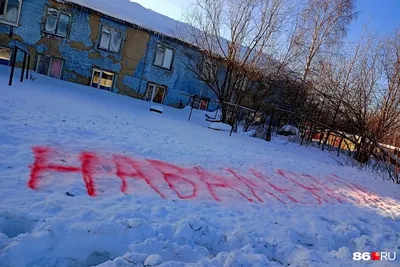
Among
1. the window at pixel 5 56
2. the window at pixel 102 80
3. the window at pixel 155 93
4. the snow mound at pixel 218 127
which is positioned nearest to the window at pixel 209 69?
the window at pixel 155 93

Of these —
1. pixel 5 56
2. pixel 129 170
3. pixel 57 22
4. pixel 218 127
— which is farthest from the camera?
pixel 57 22

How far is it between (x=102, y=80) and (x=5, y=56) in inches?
155

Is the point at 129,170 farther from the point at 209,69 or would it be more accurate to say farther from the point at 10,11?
the point at 10,11

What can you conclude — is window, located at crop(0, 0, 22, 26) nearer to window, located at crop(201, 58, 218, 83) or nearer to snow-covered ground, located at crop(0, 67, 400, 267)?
window, located at crop(201, 58, 218, 83)

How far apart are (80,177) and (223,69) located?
488 inches

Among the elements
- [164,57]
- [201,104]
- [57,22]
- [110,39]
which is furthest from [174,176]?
[201,104]

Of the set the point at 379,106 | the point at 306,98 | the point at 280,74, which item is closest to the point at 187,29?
the point at 280,74

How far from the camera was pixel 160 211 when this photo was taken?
2484mm

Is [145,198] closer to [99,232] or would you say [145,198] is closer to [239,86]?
[99,232]

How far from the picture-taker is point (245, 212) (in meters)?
2.99

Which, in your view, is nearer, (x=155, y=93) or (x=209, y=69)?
(x=209, y=69)

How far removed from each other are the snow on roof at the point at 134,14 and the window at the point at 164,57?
0.77 metres

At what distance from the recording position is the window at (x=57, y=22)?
39.6ft

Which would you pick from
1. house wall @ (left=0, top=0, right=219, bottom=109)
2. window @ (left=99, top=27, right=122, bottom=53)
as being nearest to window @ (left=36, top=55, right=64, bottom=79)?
house wall @ (left=0, top=0, right=219, bottom=109)
